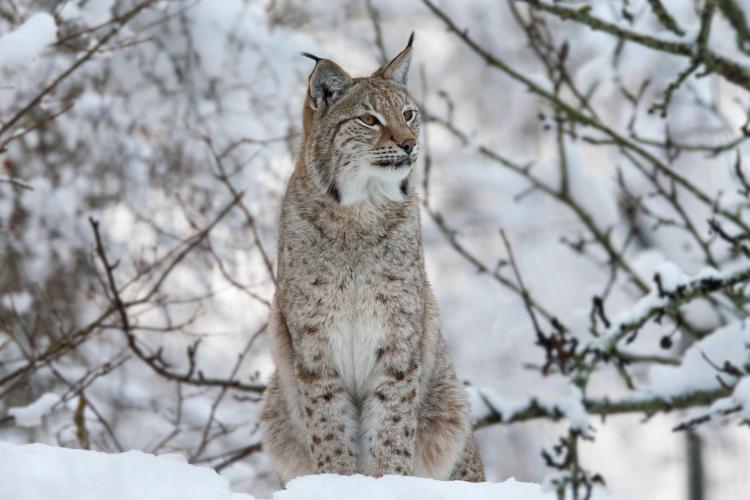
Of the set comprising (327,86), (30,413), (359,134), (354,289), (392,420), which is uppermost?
(327,86)

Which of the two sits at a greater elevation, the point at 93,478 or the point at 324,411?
the point at 324,411

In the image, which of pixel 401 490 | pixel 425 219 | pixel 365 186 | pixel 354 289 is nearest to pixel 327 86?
pixel 365 186

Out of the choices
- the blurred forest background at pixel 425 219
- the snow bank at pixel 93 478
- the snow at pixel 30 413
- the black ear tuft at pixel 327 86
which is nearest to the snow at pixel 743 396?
the blurred forest background at pixel 425 219

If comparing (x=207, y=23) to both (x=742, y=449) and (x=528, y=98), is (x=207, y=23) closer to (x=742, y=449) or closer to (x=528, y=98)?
(x=528, y=98)

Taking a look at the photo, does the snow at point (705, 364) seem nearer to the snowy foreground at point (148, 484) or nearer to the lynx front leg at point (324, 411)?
the lynx front leg at point (324, 411)

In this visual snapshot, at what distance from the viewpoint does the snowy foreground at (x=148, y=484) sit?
299cm

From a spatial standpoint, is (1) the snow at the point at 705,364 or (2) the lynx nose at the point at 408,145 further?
(1) the snow at the point at 705,364

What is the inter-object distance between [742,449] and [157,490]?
1389 centimetres

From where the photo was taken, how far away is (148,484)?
310 centimetres

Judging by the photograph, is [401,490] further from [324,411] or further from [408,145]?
[408,145]

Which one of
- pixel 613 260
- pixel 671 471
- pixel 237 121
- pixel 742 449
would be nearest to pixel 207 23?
pixel 237 121

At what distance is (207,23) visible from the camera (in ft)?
29.2

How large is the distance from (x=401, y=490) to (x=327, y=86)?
1996 mm

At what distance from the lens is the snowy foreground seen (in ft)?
9.80
